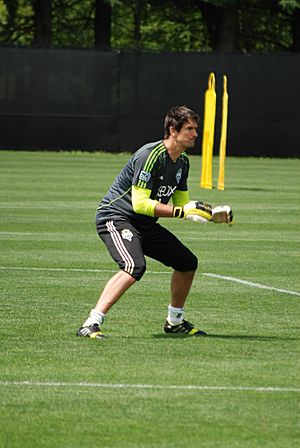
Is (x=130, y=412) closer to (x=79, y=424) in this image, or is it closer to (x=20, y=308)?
(x=79, y=424)

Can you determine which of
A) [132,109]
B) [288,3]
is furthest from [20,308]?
[288,3]

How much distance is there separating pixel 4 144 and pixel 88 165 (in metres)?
7.20

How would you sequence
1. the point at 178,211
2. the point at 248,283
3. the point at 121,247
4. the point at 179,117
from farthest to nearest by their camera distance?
1. the point at 248,283
2. the point at 121,247
3. the point at 179,117
4. the point at 178,211

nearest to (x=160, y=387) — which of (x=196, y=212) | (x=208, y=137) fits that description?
(x=196, y=212)

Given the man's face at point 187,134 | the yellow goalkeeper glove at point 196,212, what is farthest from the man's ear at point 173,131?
the yellow goalkeeper glove at point 196,212

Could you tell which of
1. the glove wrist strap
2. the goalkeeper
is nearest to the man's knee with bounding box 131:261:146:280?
the goalkeeper

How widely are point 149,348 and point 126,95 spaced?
3573 cm

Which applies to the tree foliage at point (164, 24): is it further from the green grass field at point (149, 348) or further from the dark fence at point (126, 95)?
the green grass field at point (149, 348)

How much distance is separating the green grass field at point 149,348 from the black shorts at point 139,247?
1.82 feet

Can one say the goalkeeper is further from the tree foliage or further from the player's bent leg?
the tree foliage

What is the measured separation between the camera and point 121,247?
10.5 metres

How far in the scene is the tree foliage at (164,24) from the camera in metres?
54.0

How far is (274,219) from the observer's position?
2303 centimetres

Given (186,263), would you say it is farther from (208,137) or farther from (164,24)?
(164,24)
